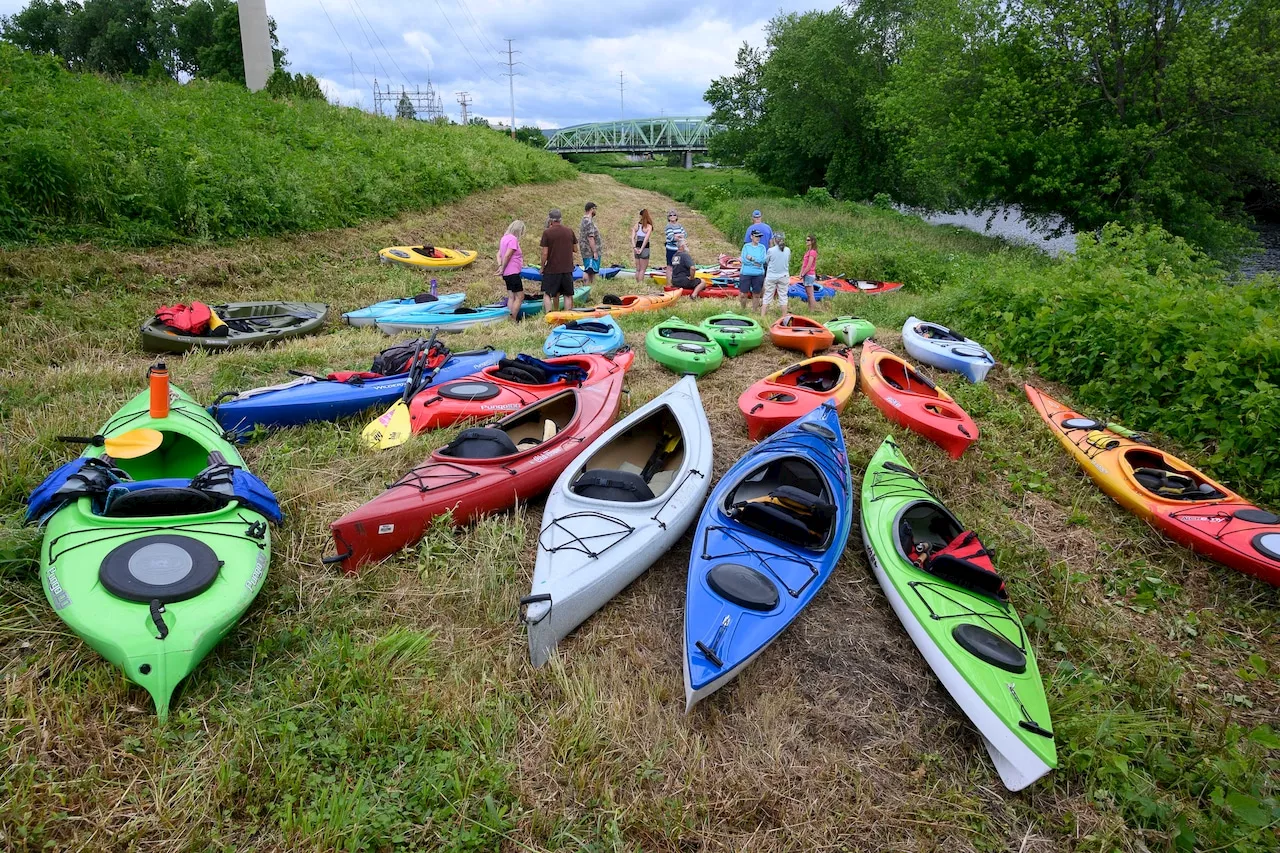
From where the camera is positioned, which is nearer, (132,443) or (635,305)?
(132,443)

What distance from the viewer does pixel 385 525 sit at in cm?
364

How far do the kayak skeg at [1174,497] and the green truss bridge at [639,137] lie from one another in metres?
63.4

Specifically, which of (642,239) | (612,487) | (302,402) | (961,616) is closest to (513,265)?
(642,239)

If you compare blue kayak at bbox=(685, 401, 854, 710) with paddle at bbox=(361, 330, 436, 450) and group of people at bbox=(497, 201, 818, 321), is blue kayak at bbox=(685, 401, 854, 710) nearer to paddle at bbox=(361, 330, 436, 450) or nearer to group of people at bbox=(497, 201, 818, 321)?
paddle at bbox=(361, 330, 436, 450)

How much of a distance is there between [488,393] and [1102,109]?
18.7m

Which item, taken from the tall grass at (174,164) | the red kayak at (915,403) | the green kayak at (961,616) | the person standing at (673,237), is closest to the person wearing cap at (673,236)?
the person standing at (673,237)

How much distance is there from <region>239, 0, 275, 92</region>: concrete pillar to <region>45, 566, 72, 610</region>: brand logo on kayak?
1740 centimetres

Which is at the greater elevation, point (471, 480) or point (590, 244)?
point (590, 244)

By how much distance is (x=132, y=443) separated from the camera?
3.72 m

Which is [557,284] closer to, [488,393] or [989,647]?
[488,393]

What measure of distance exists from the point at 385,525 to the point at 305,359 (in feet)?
12.6

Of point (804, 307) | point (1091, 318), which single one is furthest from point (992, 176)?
point (1091, 318)

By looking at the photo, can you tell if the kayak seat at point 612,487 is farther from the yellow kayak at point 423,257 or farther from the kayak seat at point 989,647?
the yellow kayak at point 423,257

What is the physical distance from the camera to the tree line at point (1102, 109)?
A: 13453 millimetres
